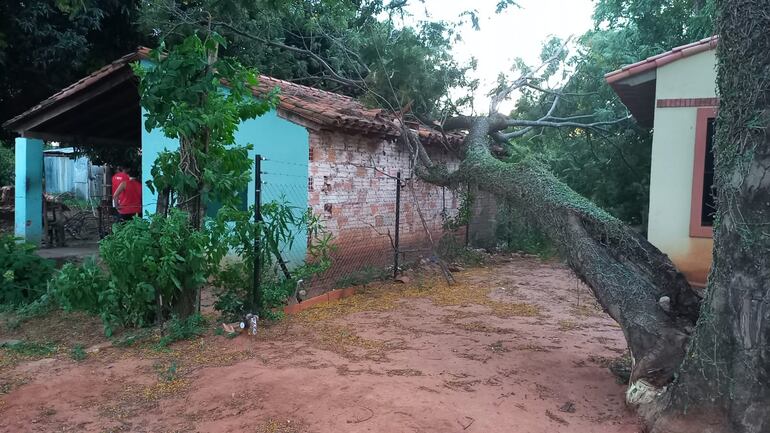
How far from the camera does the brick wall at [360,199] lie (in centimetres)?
905

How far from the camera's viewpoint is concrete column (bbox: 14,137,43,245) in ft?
37.1

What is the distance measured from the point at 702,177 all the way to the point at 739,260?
535 cm

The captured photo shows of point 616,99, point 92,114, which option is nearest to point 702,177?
point 616,99

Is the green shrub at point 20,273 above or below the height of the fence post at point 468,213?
below

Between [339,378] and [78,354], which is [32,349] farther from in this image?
[339,378]

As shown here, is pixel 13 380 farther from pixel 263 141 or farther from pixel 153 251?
pixel 263 141

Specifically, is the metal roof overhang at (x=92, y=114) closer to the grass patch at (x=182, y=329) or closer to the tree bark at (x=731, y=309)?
the grass patch at (x=182, y=329)

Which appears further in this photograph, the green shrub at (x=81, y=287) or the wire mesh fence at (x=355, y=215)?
the wire mesh fence at (x=355, y=215)

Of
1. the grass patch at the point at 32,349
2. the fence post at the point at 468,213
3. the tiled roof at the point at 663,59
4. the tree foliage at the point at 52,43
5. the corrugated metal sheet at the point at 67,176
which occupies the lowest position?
the grass patch at the point at 32,349

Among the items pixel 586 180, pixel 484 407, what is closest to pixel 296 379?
pixel 484 407

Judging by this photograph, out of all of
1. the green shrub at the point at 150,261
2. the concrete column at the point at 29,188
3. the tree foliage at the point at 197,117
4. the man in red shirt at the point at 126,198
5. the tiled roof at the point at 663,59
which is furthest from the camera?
the concrete column at the point at 29,188

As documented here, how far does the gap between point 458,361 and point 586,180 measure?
1034 cm

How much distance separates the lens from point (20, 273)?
7.81 metres

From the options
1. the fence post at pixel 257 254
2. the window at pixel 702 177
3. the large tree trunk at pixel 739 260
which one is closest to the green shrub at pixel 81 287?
the fence post at pixel 257 254
